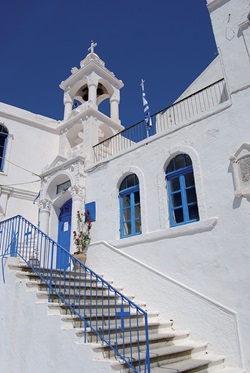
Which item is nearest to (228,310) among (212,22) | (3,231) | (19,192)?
(3,231)

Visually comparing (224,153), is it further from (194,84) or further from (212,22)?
(194,84)

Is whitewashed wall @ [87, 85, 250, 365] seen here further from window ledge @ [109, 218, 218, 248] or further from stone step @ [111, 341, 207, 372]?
stone step @ [111, 341, 207, 372]

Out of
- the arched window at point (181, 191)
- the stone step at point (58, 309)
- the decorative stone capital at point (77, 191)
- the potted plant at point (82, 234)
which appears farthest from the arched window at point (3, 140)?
the stone step at point (58, 309)

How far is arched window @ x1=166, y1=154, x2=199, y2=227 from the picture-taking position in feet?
22.3

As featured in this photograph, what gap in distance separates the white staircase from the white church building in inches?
7.7

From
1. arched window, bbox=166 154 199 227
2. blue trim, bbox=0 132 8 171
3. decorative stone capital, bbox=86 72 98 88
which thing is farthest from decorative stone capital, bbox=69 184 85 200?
decorative stone capital, bbox=86 72 98 88

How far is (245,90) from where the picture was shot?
654 centimetres

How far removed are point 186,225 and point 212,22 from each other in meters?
5.56

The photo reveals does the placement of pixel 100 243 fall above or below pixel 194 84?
below

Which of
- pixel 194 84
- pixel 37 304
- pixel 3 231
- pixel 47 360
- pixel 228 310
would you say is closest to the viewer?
pixel 47 360

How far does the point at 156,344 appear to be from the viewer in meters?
4.76

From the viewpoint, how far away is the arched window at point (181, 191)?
679cm

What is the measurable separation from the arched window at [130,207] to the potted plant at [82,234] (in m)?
1.19

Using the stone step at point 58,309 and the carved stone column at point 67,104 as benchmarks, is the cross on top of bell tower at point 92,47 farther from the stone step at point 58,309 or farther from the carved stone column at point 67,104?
the stone step at point 58,309
